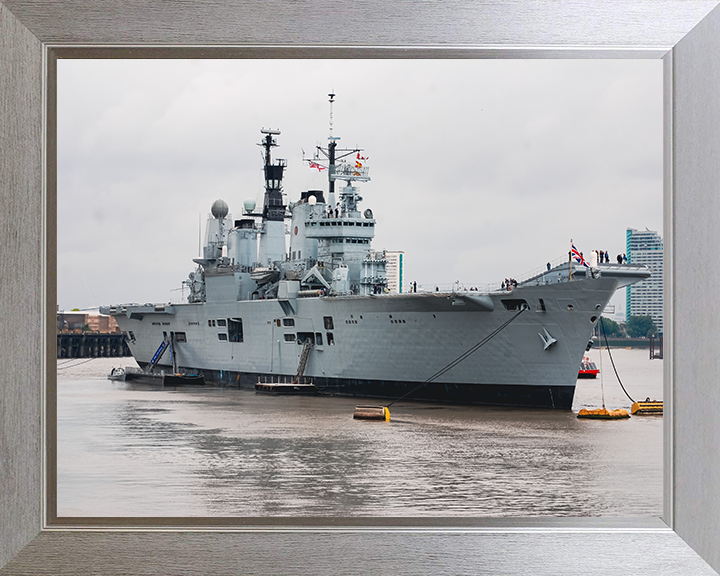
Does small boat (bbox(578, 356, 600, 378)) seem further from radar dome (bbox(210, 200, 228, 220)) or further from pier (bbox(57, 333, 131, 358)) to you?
pier (bbox(57, 333, 131, 358))

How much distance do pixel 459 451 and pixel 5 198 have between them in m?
8.30

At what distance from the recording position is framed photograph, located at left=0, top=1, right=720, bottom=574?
3.01 metres

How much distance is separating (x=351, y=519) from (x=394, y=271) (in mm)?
14262

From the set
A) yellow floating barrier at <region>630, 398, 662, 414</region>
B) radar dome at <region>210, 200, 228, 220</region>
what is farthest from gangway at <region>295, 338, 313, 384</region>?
radar dome at <region>210, 200, 228, 220</region>

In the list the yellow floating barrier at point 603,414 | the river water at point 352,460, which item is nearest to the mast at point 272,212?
the river water at point 352,460

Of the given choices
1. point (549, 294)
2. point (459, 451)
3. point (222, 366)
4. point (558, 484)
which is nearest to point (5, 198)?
point (558, 484)

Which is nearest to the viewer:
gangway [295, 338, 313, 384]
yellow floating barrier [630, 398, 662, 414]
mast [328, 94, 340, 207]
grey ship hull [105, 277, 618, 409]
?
grey ship hull [105, 277, 618, 409]

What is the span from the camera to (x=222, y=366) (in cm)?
2153

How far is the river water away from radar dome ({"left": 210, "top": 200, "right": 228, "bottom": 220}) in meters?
8.71

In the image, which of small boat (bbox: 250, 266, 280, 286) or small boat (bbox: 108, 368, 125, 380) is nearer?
small boat (bbox: 250, 266, 280, 286)

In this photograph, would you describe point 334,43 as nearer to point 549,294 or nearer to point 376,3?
point 376,3

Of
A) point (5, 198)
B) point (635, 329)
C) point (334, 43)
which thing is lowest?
point (635, 329)

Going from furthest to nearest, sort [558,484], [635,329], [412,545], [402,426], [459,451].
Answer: [402,426]
[459,451]
[558,484]
[635,329]
[412,545]

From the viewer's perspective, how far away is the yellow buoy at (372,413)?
14016mm
